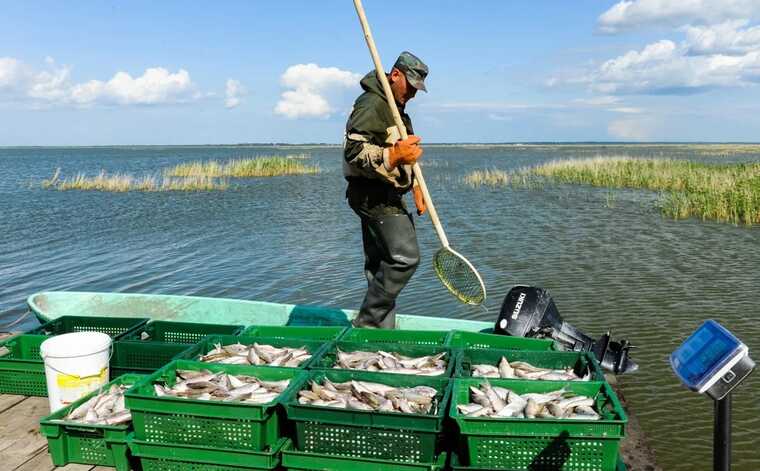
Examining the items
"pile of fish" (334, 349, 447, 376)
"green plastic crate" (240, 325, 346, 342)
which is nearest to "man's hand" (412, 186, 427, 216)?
"green plastic crate" (240, 325, 346, 342)

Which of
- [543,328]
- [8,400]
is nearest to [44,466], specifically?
[8,400]

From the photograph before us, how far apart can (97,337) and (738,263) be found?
42.8 feet

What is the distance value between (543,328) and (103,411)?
Answer: 147 inches

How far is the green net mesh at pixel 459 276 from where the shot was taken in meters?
5.44

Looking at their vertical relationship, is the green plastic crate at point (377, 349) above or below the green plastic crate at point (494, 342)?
above

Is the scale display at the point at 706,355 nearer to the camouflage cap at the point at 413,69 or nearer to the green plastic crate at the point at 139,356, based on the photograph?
the camouflage cap at the point at 413,69

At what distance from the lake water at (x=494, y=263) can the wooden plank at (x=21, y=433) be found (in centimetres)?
515

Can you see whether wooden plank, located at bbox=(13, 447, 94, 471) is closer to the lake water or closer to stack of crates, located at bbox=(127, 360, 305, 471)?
stack of crates, located at bbox=(127, 360, 305, 471)

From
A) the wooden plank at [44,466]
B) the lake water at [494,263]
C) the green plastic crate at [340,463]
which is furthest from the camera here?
the lake water at [494,263]

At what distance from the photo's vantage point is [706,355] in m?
1.98

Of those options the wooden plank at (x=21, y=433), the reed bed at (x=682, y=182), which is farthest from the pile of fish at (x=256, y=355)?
the reed bed at (x=682, y=182)

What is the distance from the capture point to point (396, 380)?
389 cm

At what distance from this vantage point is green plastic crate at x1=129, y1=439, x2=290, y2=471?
138 inches

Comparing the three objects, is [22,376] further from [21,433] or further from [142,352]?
[142,352]
